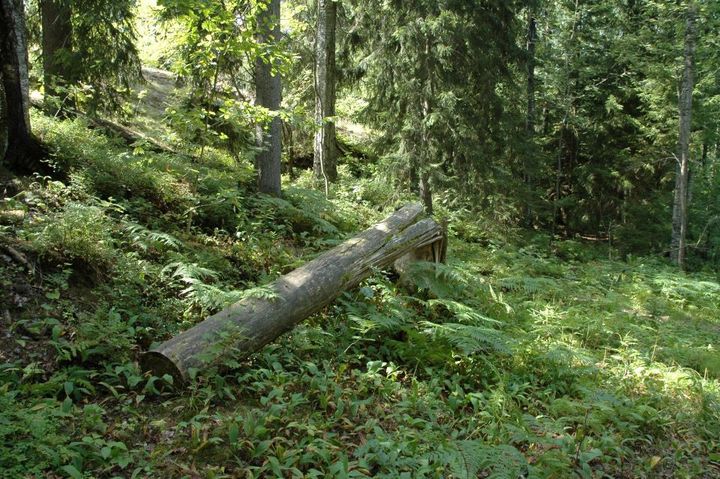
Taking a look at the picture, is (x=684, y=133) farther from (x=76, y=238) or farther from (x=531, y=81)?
(x=76, y=238)

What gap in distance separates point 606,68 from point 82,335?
20779 mm

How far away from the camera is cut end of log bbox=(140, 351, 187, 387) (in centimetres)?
413

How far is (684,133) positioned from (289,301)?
15276 millimetres

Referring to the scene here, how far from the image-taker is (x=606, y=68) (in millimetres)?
19359

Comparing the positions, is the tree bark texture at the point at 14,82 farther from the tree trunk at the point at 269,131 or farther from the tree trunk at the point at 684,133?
the tree trunk at the point at 684,133

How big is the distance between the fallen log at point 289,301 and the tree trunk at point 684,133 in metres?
11.6

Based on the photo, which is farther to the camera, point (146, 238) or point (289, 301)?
point (146, 238)

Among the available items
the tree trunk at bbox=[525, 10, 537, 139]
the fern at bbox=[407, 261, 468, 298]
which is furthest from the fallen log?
the tree trunk at bbox=[525, 10, 537, 139]

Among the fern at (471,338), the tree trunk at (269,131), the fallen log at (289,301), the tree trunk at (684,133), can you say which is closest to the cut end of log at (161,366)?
→ the fallen log at (289,301)

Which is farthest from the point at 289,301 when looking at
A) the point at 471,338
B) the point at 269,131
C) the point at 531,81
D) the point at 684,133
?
the point at 531,81

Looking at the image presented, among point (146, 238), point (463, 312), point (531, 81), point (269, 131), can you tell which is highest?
point (531, 81)

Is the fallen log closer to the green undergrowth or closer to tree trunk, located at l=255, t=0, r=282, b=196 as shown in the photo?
the green undergrowth

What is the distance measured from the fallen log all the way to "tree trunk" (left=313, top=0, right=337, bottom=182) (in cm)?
→ 624

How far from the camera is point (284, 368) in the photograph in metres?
4.80
